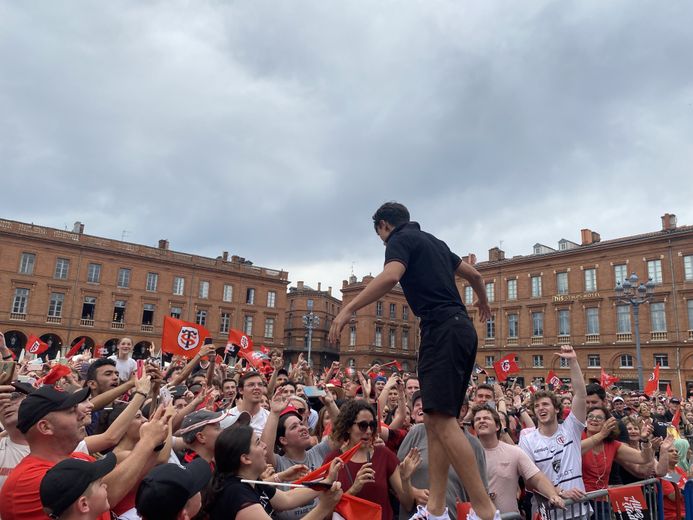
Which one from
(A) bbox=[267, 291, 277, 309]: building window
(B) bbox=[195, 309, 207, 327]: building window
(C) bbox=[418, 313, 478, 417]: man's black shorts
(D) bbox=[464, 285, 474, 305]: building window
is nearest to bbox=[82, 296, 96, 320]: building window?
(B) bbox=[195, 309, 207, 327]: building window

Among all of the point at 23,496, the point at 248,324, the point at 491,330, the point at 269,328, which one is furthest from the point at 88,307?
the point at 23,496

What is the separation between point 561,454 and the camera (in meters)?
5.26

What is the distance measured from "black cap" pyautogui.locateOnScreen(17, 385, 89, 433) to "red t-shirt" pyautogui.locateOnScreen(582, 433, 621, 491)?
5.33 meters

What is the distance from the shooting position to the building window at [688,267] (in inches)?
1506

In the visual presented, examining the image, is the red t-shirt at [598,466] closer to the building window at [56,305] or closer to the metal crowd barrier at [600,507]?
the metal crowd barrier at [600,507]

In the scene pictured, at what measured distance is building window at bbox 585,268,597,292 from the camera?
43.2 meters

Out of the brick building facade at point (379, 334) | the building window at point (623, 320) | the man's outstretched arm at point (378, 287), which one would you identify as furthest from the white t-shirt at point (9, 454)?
the brick building facade at point (379, 334)

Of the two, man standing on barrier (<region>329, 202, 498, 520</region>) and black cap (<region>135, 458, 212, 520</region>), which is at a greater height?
man standing on barrier (<region>329, 202, 498, 520</region>)

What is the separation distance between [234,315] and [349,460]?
51.9m

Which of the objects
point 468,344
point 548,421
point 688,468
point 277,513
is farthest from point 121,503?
point 688,468

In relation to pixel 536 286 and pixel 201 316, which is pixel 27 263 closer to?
pixel 201 316

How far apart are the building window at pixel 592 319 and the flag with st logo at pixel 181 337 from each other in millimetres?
40040

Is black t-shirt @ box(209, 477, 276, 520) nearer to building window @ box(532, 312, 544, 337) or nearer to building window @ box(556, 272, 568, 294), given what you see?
building window @ box(556, 272, 568, 294)

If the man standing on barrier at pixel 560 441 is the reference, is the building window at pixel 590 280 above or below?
above
